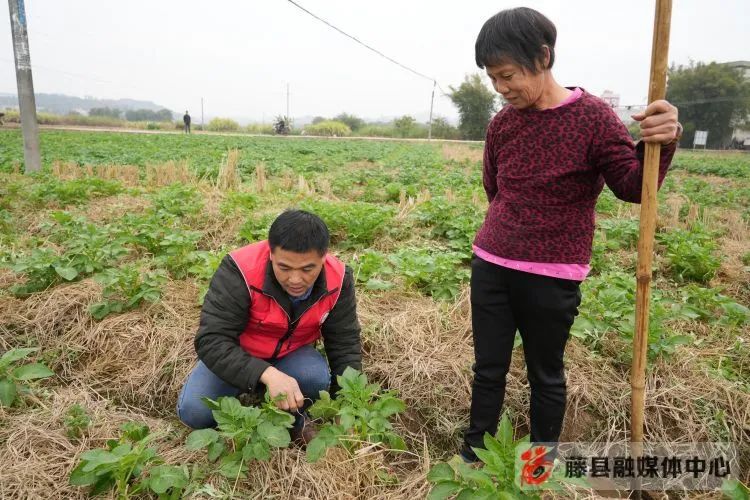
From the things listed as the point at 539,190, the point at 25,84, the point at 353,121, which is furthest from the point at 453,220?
the point at 353,121

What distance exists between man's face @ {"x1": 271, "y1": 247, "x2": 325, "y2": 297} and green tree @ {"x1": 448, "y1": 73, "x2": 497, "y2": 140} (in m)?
48.0

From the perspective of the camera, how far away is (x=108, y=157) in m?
11.8

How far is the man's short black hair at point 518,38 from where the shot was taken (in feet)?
4.98

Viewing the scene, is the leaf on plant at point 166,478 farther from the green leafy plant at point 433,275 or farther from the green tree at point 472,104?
the green tree at point 472,104

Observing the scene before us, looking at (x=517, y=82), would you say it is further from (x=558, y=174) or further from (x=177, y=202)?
(x=177, y=202)

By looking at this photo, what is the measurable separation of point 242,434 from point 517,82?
151 centimetres

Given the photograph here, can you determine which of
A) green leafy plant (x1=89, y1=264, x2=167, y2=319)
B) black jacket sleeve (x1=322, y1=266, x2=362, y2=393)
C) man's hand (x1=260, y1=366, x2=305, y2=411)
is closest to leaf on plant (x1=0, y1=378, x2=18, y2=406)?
green leafy plant (x1=89, y1=264, x2=167, y2=319)

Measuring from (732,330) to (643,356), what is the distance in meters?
1.64

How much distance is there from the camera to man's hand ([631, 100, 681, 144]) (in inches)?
59.3

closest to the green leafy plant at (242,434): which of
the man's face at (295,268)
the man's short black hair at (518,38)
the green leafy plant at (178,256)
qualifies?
the man's face at (295,268)

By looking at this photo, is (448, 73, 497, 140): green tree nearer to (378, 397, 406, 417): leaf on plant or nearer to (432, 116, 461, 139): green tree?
(432, 116, 461, 139): green tree

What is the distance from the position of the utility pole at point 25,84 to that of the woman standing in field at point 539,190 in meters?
9.00

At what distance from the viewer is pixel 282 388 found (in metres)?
1.87

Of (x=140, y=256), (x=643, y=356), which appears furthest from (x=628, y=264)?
(x=140, y=256)
